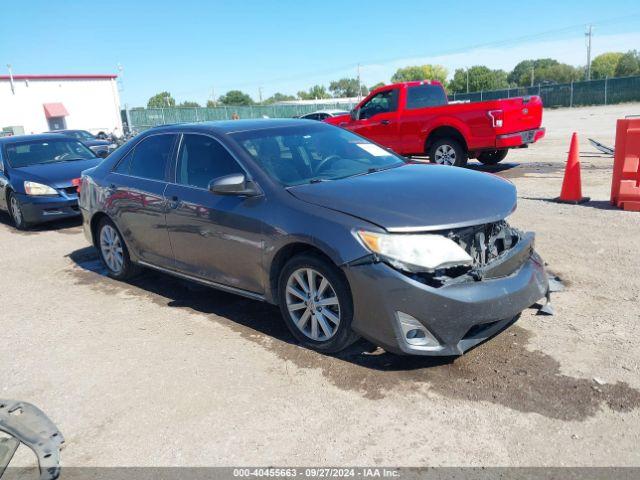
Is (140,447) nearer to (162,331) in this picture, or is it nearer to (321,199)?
(162,331)

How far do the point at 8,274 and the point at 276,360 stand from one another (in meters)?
4.54

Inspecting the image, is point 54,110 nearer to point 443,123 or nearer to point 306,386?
point 443,123

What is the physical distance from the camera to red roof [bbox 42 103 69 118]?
45100mm

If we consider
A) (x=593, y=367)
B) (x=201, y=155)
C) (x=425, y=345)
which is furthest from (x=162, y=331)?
(x=593, y=367)

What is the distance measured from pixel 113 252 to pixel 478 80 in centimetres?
11882

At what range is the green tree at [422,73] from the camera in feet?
481

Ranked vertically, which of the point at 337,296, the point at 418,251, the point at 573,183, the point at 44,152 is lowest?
the point at 573,183

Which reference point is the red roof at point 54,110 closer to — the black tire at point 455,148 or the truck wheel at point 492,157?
the truck wheel at point 492,157

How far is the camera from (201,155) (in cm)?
468

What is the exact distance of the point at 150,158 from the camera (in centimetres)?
525

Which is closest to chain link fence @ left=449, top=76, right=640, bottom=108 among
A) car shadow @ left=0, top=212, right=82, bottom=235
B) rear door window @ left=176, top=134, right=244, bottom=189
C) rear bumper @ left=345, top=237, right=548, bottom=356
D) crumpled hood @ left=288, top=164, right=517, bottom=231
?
car shadow @ left=0, top=212, right=82, bottom=235

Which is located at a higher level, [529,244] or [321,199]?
[321,199]

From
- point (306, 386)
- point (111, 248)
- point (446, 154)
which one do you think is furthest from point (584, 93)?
point (306, 386)

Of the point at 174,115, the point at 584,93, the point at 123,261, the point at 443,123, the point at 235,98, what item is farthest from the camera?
the point at 235,98
